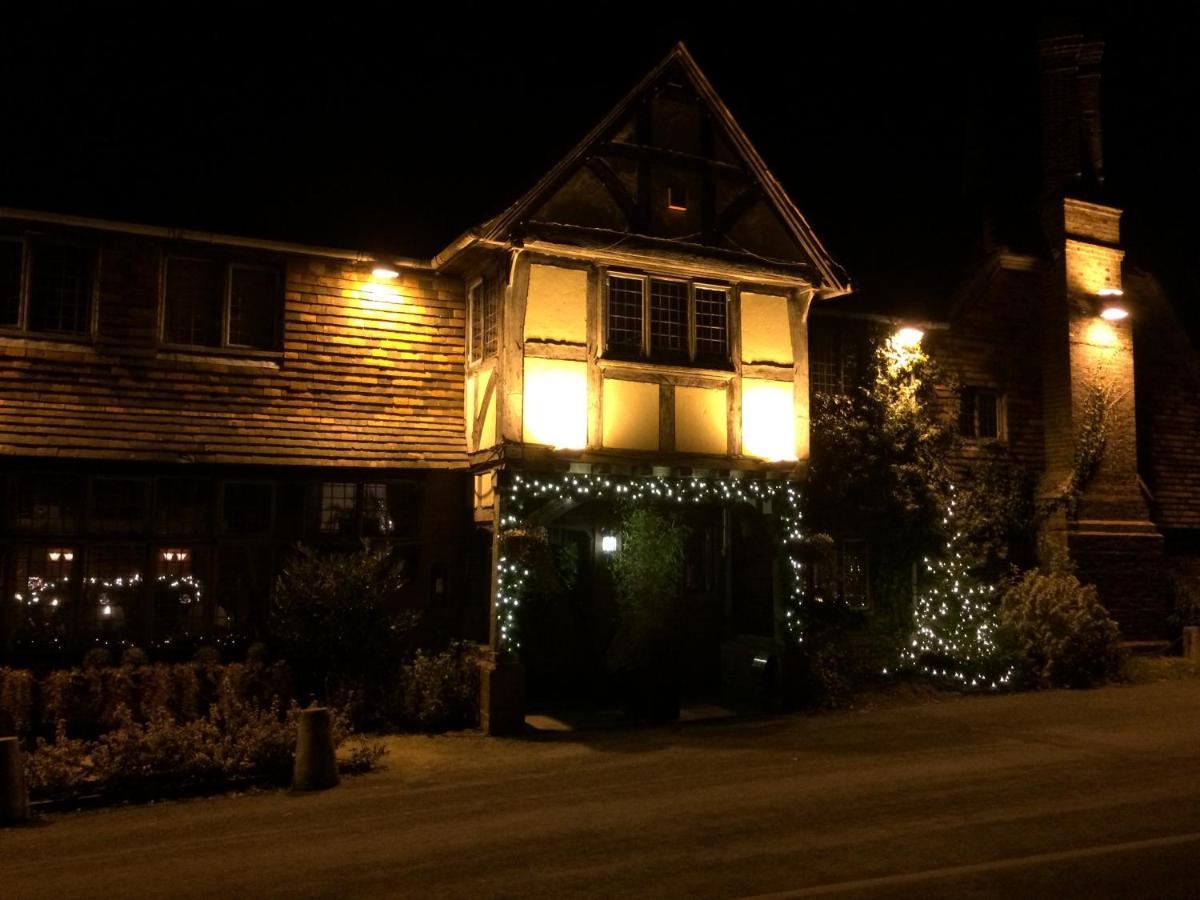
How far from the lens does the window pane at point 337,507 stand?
45.2 feet

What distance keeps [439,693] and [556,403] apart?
12.7ft

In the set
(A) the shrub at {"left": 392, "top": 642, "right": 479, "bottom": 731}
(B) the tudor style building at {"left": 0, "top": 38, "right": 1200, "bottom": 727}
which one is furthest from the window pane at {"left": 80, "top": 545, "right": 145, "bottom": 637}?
(A) the shrub at {"left": 392, "top": 642, "right": 479, "bottom": 731}

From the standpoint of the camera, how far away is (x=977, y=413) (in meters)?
18.8

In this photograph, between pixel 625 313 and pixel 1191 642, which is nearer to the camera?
pixel 625 313

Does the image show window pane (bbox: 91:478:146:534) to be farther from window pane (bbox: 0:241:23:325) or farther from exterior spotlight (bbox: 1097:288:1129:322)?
exterior spotlight (bbox: 1097:288:1129:322)

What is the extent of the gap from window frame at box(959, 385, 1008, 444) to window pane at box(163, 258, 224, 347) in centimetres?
1248

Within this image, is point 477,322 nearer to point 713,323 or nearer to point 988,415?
point 713,323

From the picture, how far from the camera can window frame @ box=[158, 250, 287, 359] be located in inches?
519

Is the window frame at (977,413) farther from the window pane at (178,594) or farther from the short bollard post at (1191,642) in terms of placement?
the window pane at (178,594)

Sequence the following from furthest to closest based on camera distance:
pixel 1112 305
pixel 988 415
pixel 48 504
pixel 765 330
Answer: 1. pixel 988 415
2. pixel 1112 305
3. pixel 765 330
4. pixel 48 504

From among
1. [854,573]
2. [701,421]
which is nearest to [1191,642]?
[854,573]

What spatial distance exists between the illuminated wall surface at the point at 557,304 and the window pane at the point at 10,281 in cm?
614

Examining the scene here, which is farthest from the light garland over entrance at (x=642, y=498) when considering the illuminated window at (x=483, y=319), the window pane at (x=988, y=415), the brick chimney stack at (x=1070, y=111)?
the brick chimney stack at (x=1070, y=111)

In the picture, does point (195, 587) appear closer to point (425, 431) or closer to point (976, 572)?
point (425, 431)
